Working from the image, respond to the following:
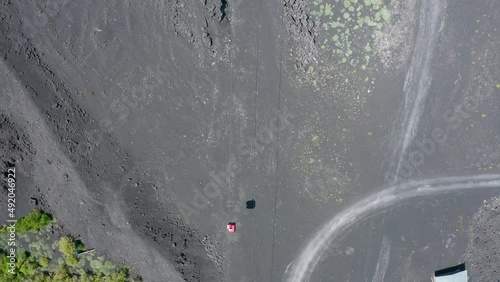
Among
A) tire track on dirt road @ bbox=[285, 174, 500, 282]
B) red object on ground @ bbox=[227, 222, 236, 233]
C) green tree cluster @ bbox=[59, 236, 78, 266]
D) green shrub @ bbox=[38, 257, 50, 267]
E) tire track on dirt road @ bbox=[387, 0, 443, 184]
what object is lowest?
green shrub @ bbox=[38, 257, 50, 267]

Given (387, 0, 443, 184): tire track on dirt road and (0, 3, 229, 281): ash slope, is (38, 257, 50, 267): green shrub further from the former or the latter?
(387, 0, 443, 184): tire track on dirt road

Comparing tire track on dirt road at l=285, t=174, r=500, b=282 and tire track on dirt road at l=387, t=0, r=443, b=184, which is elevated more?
tire track on dirt road at l=387, t=0, r=443, b=184

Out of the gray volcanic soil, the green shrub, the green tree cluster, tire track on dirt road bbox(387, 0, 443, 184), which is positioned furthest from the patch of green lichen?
the green shrub

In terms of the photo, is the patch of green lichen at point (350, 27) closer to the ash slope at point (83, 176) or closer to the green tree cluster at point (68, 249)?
the ash slope at point (83, 176)

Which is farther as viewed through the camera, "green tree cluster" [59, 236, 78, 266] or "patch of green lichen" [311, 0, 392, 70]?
"green tree cluster" [59, 236, 78, 266]

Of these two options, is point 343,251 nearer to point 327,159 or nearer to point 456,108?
point 327,159

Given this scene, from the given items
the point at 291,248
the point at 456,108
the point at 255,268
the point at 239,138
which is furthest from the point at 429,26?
the point at 255,268

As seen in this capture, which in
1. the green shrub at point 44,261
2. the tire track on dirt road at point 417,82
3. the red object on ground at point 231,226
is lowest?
the green shrub at point 44,261

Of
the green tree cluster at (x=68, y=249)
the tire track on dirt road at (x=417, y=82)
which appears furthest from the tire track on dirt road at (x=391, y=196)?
the green tree cluster at (x=68, y=249)

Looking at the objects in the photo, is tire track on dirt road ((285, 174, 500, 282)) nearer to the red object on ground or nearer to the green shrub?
the red object on ground

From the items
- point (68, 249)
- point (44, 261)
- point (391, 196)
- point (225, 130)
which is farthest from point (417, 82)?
point (44, 261)

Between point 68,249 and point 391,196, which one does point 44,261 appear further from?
point 391,196
